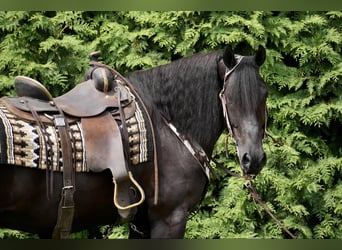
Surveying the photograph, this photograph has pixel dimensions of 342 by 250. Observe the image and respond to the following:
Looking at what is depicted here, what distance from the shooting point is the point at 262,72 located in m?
3.85

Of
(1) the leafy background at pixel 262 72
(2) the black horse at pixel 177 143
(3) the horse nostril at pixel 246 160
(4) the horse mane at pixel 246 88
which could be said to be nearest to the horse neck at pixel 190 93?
(2) the black horse at pixel 177 143

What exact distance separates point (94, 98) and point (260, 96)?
0.72 metres

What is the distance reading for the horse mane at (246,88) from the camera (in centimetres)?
213

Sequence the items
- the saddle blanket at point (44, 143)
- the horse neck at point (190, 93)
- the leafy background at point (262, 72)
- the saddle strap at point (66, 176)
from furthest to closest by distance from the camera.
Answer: the leafy background at point (262, 72) < the horse neck at point (190, 93) < the saddle strap at point (66, 176) < the saddle blanket at point (44, 143)

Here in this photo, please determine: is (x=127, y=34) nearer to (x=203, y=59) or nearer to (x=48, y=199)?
(x=203, y=59)

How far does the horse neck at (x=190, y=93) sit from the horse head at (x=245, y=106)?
0.34 feet

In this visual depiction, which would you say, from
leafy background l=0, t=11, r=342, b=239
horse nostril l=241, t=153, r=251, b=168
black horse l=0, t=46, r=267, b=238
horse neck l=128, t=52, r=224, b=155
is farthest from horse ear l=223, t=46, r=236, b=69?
leafy background l=0, t=11, r=342, b=239

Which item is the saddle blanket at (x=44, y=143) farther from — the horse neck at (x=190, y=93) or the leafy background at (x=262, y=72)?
the leafy background at (x=262, y=72)

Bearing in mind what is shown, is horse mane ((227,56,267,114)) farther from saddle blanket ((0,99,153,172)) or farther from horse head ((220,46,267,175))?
saddle blanket ((0,99,153,172))

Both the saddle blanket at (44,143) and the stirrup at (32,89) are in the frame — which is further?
the stirrup at (32,89)

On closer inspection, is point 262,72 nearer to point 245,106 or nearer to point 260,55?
point 260,55

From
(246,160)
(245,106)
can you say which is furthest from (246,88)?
(246,160)

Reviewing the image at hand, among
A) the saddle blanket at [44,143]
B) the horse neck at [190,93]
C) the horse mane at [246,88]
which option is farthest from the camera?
the horse neck at [190,93]
